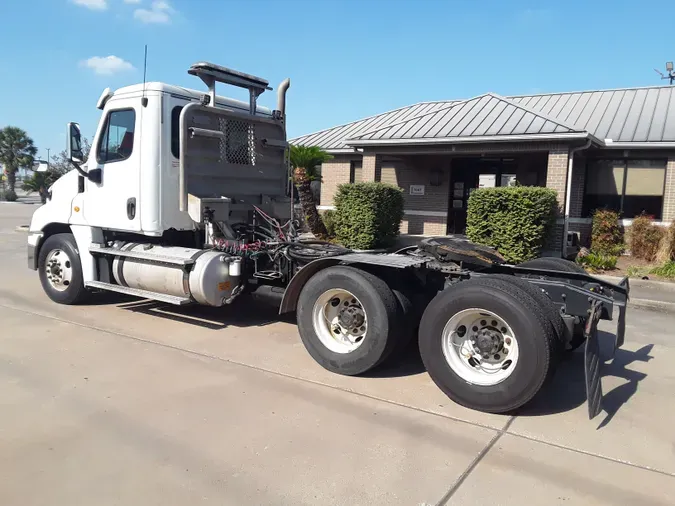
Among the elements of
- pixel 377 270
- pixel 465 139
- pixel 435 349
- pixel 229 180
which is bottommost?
pixel 435 349

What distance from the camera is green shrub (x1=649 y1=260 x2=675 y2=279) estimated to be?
36.7 feet

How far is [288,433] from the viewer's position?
4.00 meters

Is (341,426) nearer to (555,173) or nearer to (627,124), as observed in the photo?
(555,173)

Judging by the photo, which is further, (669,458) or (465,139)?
(465,139)

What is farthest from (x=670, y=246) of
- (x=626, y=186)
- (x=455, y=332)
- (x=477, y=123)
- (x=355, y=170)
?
(x=355, y=170)

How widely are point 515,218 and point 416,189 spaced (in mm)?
6517

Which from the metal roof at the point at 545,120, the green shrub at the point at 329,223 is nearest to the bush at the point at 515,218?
the metal roof at the point at 545,120

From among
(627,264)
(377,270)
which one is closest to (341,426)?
(377,270)

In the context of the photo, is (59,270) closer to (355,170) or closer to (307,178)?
(307,178)

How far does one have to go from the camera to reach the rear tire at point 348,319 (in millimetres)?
4949

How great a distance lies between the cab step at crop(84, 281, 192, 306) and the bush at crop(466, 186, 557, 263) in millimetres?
7993

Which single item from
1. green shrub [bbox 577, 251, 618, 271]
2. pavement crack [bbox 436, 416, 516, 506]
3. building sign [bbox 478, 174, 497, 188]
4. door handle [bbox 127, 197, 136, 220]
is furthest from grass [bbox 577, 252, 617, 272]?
door handle [bbox 127, 197, 136, 220]

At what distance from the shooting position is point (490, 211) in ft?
41.1

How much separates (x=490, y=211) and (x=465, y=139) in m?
2.66
